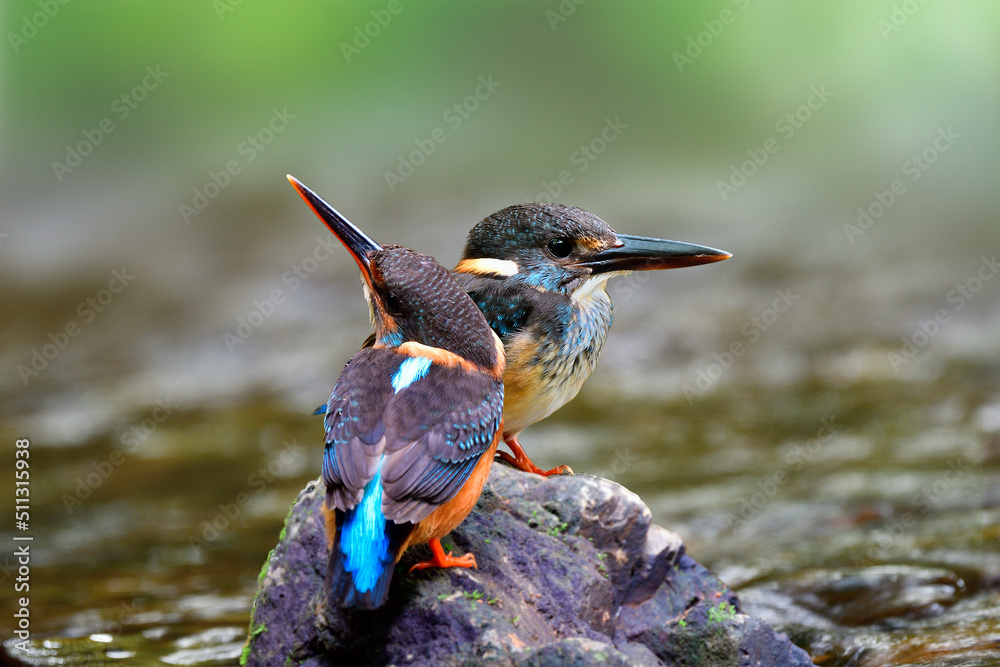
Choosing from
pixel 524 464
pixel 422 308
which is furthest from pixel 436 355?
pixel 524 464

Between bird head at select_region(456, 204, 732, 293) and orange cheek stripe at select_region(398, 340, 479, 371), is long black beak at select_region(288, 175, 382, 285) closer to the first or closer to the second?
orange cheek stripe at select_region(398, 340, 479, 371)

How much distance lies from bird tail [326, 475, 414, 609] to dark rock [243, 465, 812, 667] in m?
0.42

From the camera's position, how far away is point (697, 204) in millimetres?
12211

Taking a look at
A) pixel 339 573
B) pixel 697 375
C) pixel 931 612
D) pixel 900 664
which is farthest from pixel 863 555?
pixel 339 573

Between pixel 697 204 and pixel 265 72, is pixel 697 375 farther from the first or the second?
pixel 265 72

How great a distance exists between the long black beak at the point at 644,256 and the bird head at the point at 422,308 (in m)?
0.81

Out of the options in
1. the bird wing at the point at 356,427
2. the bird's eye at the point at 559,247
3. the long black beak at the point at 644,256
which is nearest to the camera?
the bird wing at the point at 356,427

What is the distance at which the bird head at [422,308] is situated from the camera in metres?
3.42

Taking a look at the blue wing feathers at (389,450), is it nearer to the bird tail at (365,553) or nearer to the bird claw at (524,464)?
the bird tail at (365,553)

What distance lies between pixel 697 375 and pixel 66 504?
549 cm

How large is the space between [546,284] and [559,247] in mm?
156

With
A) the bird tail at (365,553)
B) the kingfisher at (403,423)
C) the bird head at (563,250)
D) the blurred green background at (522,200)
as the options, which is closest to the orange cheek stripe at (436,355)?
the kingfisher at (403,423)

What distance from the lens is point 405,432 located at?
3146 millimetres

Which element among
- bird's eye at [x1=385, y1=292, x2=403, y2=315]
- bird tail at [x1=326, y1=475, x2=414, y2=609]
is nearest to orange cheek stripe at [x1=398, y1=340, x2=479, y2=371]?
bird's eye at [x1=385, y1=292, x2=403, y2=315]
